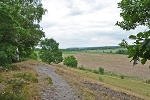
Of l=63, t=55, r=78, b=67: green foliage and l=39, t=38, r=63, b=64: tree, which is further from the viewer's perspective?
l=63, t=55, r=78, b=67: green foliage

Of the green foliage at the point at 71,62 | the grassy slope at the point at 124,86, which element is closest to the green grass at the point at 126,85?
the grassy slope at the point at 124,86

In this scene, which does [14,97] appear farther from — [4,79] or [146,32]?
[146,32]

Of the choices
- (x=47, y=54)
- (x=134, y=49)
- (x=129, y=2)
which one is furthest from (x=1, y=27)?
(x=47, y=54)

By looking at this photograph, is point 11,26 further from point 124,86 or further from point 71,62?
point 71,62

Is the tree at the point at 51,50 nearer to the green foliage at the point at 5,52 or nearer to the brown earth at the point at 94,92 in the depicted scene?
the brown earth at the point at 94,92

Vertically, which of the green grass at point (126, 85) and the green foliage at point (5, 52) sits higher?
the green foliage at point (5, 52)

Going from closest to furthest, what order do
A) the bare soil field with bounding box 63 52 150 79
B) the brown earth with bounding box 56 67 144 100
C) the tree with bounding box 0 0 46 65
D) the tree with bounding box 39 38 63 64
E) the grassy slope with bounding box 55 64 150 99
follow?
the tree with bounding box 0 0 46 65
the brown earth with bounding box 56 67 144 100
the grassy slope with bounding box 55 64 150 99
the tree with bounding box 39 38 63 64
the bare soil field with bounding box 63 52 150 79

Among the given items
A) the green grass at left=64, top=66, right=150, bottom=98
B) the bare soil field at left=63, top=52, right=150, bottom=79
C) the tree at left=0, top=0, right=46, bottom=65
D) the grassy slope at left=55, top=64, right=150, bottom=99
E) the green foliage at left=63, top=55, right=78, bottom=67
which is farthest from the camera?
the green foliage at left=63, top=55, right=78, bottom=67

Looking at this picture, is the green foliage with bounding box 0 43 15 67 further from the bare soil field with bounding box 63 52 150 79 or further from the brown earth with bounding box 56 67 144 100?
the bare soil field with bounding box 63 52 150 79

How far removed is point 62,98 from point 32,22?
16765 millimetres

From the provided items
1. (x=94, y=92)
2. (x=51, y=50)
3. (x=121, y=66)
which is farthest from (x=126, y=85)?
(x=121, y=66)

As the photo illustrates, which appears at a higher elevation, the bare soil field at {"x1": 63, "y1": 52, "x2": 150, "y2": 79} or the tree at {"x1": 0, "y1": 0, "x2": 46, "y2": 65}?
the tree at {"x1": 0, "y1": 0, "x2": 46, "y2": 65}

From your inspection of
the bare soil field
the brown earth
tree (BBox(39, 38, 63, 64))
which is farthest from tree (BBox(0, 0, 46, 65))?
the bare soil field

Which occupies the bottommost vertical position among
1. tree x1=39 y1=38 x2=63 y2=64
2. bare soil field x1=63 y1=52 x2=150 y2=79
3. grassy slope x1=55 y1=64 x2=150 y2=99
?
bare soil field x1=63 y1=52 x2=150 y2=79
